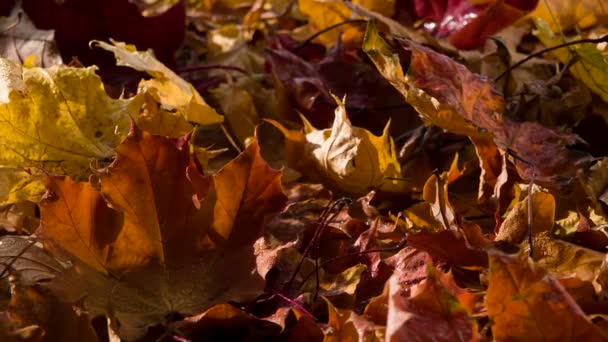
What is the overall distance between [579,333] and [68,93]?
455 millimetres

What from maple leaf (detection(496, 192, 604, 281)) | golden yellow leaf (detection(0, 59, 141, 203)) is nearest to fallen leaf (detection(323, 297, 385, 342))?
maple leaf (detection(496, 192, 604, 281))

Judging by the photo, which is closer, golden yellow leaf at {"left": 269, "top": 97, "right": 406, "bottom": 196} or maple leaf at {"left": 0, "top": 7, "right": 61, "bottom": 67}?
golden yellow leaf at {"left": 269, "top": 97, "right": 406, "bottom": 196}

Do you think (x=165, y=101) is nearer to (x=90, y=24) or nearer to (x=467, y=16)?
(x=90, y=24)

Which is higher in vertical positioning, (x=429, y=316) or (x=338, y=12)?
(x=429, y=316)

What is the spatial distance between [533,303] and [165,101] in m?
0.44

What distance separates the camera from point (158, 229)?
0.57 m

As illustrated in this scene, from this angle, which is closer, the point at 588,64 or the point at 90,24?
the point at 588,64

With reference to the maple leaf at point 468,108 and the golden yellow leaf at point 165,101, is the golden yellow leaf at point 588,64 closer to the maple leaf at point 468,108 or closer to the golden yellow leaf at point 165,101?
Answer: the maple leaf at point 468,108

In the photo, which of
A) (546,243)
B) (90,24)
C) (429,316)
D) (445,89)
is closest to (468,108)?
(445,89)

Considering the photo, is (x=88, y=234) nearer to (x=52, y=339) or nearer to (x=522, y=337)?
(x=52, y=339)

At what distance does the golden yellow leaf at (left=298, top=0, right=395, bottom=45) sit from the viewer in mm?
961

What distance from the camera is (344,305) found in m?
0.54

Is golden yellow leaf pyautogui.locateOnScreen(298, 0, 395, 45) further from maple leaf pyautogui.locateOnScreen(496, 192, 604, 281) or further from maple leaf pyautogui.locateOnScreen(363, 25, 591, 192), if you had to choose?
maple leaf pyautogui.locateOnScreen(496, 192, 604, 281)

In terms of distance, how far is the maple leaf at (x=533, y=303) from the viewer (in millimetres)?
448
